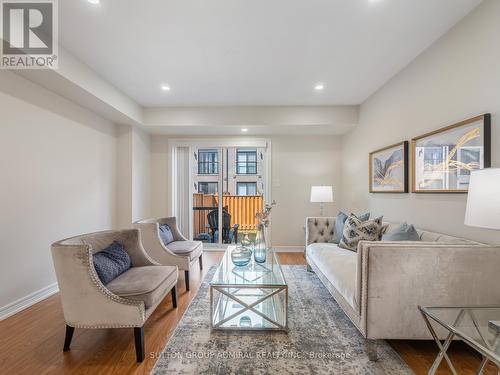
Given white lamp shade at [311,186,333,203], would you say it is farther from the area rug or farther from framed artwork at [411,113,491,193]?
the area rug

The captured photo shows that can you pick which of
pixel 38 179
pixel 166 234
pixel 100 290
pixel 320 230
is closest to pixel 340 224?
pixel 320 230

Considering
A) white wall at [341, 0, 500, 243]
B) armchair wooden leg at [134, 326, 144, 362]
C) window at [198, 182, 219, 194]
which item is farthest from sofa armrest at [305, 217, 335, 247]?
armchair wooden leg at [134, 326, 144, 362]

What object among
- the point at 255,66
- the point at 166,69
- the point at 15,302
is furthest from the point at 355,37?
the point at 15,302

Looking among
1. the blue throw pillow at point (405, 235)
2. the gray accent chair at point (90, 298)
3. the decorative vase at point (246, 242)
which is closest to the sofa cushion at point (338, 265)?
the blue throw pillow at point (405, 235)

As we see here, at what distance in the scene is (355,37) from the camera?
2.17 metres

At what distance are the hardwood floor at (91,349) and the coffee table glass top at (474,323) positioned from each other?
55 cm

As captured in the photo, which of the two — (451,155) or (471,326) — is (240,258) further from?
(451,155)

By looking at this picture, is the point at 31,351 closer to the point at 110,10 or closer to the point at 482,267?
the point at 110,10

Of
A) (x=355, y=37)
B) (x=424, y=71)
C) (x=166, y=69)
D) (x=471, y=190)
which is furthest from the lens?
(x=166, y=69)

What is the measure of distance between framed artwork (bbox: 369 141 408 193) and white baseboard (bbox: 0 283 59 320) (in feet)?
13.6

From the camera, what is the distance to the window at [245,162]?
5.60 meters

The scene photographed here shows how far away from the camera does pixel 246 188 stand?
18.9 ft

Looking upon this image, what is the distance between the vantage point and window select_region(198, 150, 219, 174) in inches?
199

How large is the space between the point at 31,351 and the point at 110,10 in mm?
2648
